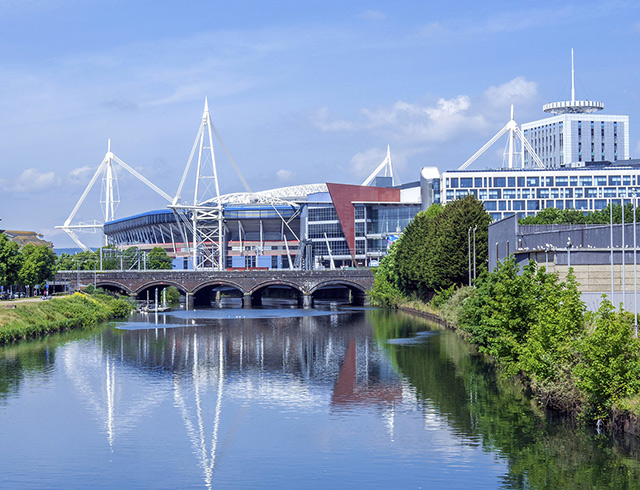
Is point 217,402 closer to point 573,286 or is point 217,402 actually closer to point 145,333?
point 573,286

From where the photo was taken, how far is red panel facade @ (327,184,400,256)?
195375 millimetres

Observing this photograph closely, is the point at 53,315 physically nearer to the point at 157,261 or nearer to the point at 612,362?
the point at 612,362

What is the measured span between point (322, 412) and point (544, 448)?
1258cm

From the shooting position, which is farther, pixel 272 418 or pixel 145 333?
pixel 145 333

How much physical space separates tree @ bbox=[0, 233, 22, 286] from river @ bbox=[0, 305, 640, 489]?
39796mm

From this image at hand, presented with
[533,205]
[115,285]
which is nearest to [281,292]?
[533,205]

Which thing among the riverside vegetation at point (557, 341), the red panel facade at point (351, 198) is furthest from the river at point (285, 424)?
the red panel facade at point (351, 198)

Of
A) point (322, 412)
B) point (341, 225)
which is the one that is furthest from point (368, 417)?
point (341, 225)

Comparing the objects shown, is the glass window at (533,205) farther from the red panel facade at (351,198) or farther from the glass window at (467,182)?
the red panel facade at (351,198)

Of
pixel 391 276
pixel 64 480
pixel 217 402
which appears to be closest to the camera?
pixel 64 480

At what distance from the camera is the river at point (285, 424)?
33.8m

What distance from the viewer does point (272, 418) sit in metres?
44.0

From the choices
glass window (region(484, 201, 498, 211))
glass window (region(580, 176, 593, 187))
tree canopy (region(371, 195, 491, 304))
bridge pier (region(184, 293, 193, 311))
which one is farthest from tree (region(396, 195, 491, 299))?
glass window (region(580, 176, 593, 187))

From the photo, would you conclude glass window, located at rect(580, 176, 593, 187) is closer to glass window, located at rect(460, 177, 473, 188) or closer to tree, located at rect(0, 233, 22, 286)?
glass window, located at rect(460, 177, 473, 188)
